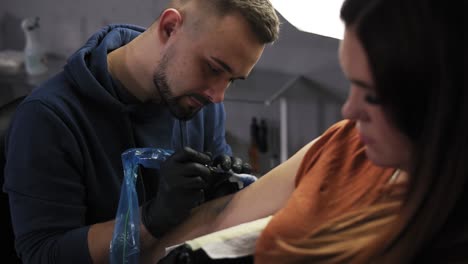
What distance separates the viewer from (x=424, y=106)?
69 cm

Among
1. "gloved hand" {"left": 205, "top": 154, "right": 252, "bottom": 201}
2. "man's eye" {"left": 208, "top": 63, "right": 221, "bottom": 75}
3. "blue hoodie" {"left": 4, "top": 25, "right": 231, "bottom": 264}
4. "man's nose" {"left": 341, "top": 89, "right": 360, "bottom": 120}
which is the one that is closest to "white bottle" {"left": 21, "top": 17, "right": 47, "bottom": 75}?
"blue hoodie" {"left": 4, "top": 25, "right": 231, "bottom": 264}

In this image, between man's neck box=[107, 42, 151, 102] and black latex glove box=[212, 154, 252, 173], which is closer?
black latex glove box=[212, 154, 252, 173]

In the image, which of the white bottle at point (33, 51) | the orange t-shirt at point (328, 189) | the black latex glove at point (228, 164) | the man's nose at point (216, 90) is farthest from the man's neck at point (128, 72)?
the white bottle at point (33, 51)

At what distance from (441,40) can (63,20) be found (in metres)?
3.06

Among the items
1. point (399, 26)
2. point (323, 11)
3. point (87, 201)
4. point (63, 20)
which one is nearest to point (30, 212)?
point (87, 201)

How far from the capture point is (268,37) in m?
1.35

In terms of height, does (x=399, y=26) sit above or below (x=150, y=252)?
above

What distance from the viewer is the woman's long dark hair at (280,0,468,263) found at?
2.16ft

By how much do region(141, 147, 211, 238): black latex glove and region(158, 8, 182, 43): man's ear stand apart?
0.39 metres

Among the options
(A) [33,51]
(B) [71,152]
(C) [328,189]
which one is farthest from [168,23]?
(A) [33,51]

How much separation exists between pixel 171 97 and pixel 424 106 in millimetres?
851

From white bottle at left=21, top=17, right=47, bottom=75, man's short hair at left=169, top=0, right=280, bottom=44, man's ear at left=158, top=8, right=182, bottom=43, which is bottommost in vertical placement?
white bottle at left=21, top=17, right=47, bottom=75

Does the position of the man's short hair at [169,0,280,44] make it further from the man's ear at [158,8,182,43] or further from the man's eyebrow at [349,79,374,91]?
the man's eyebrow at [349,79,374,91]

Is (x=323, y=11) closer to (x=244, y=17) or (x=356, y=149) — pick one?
(x=244, y=17)
